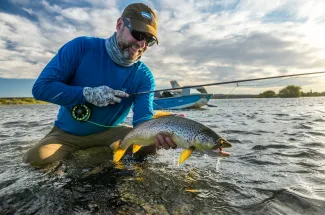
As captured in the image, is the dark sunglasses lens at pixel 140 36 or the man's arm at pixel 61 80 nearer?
the man's arm at pixel 61 80

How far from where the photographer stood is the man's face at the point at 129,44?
4.14m

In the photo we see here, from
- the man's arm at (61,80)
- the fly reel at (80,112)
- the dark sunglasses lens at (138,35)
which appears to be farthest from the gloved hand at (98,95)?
the dark sunglasses lens at (138,35)

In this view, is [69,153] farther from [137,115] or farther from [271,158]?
[271,158]

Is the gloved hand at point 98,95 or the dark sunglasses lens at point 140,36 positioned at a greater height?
the dark sunglasses lens at point 140,36

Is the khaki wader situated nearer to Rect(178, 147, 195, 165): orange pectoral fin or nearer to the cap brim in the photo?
Rect(178, 147, 195, 165): orange pectoral fin

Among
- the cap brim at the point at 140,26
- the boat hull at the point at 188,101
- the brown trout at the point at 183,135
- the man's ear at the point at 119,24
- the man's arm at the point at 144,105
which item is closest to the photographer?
the brown trout at the point at 183,135

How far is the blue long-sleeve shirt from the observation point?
12.9ft

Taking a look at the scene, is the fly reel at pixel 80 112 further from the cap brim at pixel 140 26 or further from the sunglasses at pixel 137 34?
the cap brim at pixel 140 26

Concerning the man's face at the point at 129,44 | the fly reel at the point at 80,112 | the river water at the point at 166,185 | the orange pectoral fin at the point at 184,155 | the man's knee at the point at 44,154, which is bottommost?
the river water at the point at 166,185

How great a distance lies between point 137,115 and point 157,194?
1.99 metres

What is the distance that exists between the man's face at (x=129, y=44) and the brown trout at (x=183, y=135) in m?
1.33

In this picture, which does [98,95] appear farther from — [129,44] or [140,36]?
[140,36]

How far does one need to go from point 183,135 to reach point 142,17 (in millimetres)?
2039

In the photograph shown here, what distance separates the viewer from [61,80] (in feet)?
13.6
